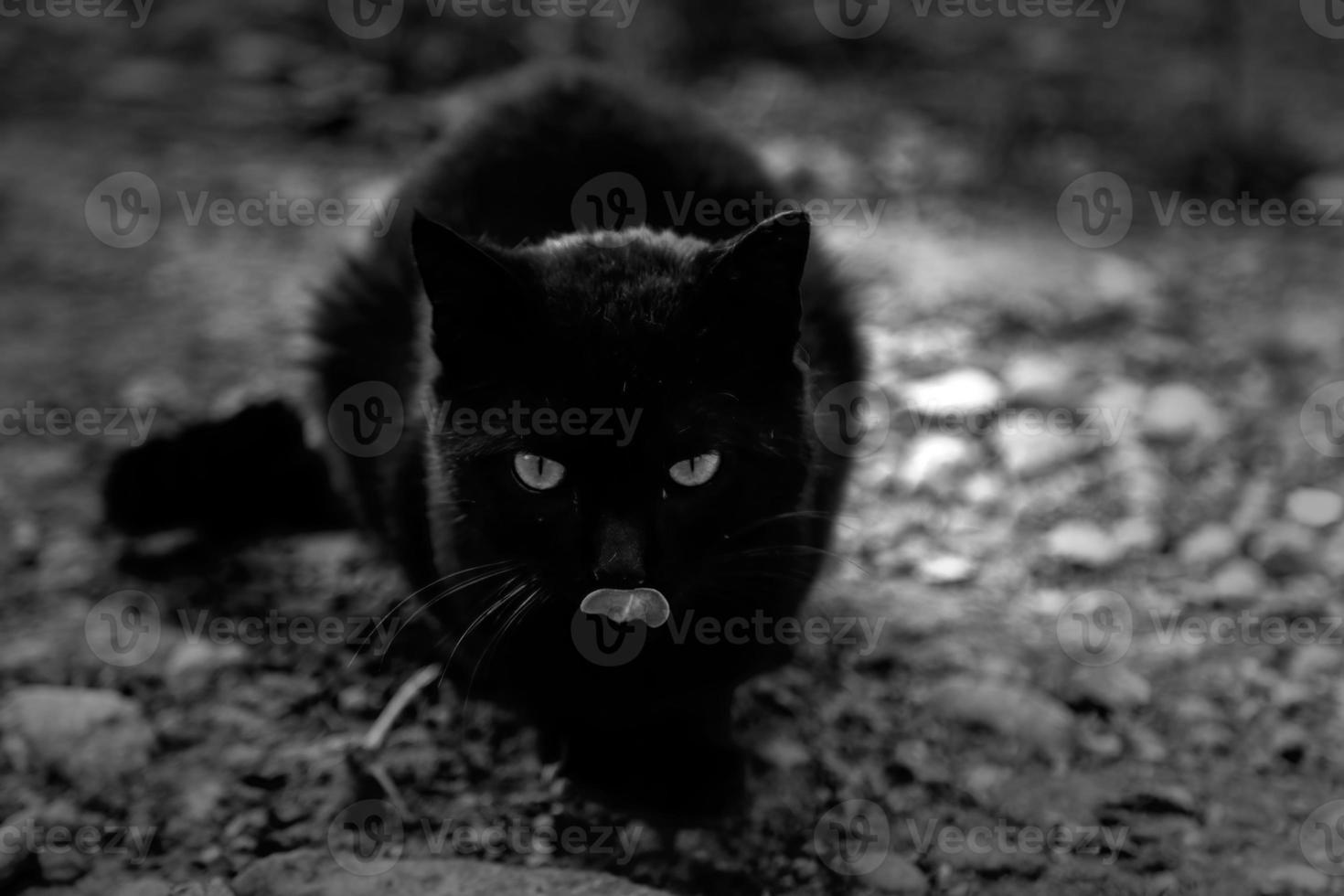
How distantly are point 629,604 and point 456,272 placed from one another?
62 cm

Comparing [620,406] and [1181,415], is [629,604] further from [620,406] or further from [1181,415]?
[1181,415]

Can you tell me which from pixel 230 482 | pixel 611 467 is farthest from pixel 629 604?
pixel 230 482

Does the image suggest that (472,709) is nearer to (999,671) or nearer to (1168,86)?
(999,671)

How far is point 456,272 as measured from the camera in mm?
1791

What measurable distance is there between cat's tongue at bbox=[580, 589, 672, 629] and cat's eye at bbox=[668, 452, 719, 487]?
0.19 meters

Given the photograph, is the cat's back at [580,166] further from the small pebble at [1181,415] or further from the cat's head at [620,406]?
the small pebble at [1181,415]

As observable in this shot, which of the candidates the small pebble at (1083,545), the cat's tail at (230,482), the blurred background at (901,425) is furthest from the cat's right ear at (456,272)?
the small pebble at (1083,545)

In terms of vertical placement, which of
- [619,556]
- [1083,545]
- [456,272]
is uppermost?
[456,272]

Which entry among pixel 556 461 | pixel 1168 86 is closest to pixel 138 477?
pixel 556 461

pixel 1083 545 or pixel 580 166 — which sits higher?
pixel 580 166

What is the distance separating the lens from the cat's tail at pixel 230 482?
276 centimetres

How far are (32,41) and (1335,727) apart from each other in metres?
6.45

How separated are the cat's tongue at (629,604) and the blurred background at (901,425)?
21.4 inches

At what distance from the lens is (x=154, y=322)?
374 centimetres
